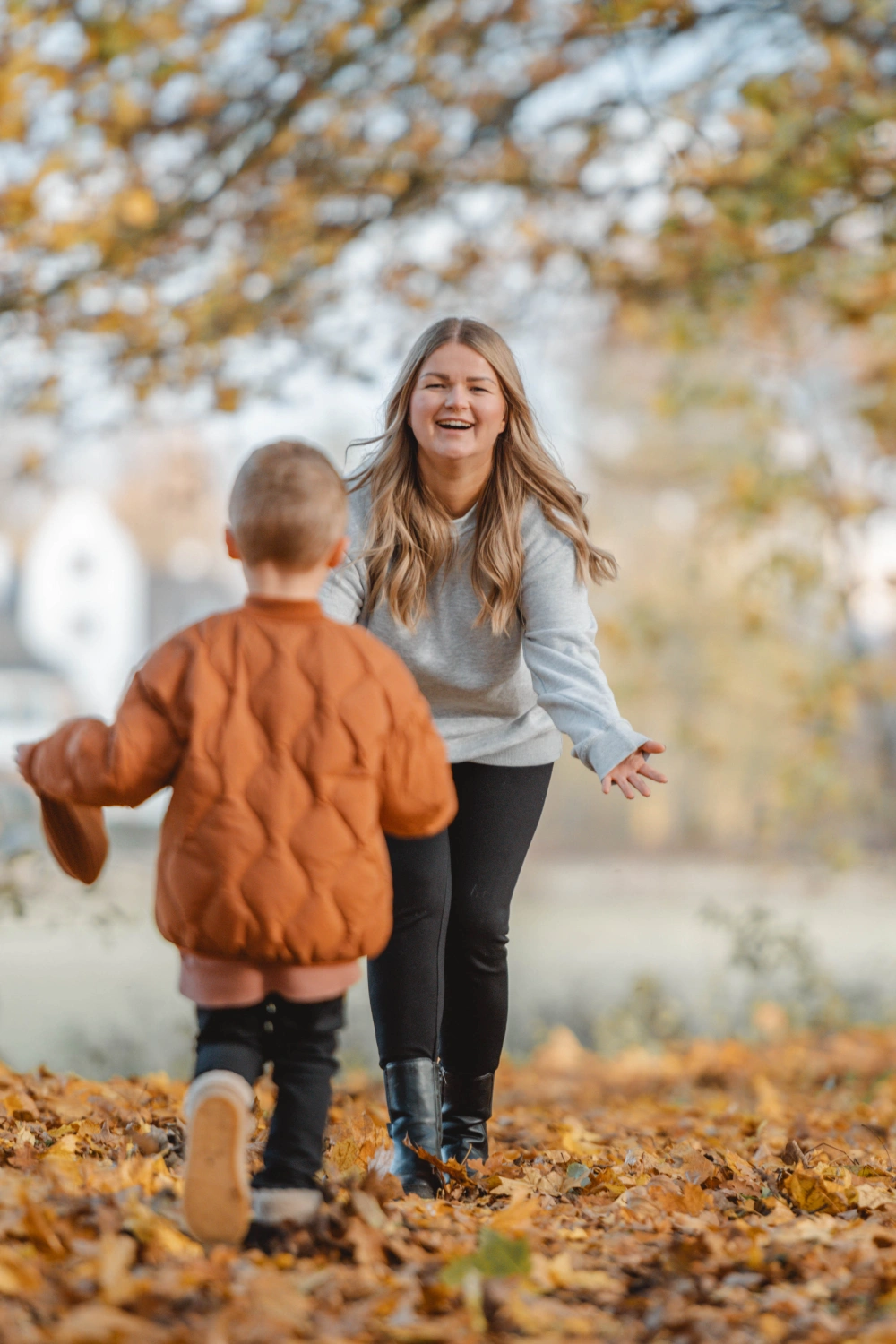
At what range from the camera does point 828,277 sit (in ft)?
23.2

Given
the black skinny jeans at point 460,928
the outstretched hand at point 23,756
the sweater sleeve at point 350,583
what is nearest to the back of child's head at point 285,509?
the outstretched hand at point 23,756

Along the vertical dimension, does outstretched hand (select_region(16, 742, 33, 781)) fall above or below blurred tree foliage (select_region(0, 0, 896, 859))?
below

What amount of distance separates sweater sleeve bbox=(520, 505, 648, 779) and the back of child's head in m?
0.74

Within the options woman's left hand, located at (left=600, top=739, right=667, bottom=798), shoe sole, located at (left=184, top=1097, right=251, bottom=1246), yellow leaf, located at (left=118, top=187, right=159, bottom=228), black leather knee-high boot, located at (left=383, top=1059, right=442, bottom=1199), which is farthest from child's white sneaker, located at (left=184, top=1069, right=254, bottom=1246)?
yellow leaf, located at (left=118, top=187, right=159, bottom=228)

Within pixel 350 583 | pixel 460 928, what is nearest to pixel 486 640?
pixel 350 583

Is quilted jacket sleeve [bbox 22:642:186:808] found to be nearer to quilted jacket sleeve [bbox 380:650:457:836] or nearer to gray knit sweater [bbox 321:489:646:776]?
quilted jacket sleeve [bbox 380:650:457:836]

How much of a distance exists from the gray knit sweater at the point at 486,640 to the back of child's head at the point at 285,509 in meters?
0.62

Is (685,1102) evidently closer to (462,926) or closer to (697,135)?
(462,926)

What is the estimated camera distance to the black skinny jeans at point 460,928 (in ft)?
8.91

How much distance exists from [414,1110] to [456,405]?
1.53 meters

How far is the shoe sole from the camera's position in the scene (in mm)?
1927

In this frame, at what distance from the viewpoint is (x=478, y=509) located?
2938 mm

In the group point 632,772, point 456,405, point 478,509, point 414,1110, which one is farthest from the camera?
point 478,509

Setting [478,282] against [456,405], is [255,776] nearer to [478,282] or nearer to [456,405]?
[456,405]
